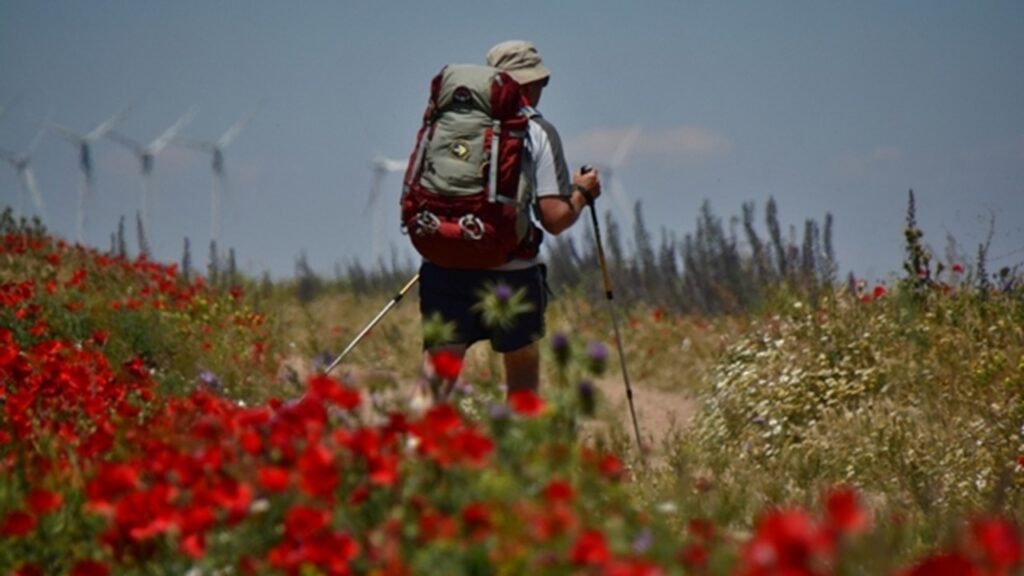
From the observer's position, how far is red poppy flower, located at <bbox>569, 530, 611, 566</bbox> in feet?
9.40

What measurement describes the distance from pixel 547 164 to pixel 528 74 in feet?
1.51

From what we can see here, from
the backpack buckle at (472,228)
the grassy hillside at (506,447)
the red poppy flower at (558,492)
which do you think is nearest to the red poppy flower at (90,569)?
the grassy hillside at (506,447)

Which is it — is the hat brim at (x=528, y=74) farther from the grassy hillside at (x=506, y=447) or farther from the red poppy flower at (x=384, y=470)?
the red poppy flower at (x=384, y=470)

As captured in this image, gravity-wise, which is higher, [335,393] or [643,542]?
[335,393]

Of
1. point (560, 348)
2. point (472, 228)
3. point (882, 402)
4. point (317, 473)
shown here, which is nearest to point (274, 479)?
point (317, 473)

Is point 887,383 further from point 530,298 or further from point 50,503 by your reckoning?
point 50,503

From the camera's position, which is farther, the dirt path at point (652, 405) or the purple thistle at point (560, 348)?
the dirt path at point (652, 405)

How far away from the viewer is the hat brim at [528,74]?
21.6 feet

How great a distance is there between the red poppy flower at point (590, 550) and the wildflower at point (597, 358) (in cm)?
107

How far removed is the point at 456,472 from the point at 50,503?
0.89 m

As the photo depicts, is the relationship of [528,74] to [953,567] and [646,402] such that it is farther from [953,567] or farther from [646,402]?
[646,402]

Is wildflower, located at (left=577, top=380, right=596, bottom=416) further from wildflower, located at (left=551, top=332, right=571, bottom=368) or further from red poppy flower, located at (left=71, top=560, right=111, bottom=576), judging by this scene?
red poppy flower, located at (left=71, top=560, right=111, bottom=576)

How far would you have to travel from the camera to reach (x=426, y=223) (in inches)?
252

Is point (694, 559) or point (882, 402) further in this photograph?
point (882, 402)
